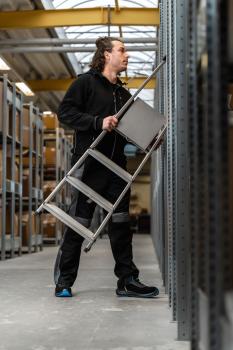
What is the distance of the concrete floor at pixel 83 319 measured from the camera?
9.64ft

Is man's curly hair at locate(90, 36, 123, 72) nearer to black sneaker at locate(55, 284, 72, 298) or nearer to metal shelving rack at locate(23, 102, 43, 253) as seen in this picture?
black sneaker at locate(55, 284, 72, 298)

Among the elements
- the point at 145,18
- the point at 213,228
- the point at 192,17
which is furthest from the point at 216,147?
the point at 145,18

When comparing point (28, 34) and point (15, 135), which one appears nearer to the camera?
point (15, 135)

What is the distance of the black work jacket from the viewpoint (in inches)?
182

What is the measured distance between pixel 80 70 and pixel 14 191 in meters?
9.51

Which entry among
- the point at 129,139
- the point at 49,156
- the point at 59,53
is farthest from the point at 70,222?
the point at 59,53

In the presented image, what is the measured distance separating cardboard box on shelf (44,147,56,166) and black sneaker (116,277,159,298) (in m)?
9.84

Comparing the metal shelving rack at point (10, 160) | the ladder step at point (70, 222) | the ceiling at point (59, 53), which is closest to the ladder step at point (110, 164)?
the ladder step at point (70, 222)

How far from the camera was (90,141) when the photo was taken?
4652mm

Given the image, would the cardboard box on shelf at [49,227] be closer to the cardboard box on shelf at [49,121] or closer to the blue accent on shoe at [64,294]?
the cardboard box on shelf at [49,121]

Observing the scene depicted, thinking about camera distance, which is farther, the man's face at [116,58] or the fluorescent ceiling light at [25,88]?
the fluorescent ceiling light at [25,88]

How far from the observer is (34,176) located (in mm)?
12367

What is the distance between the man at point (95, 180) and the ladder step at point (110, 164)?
0.18 meters

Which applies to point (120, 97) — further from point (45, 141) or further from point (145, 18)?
point (45, 141)
